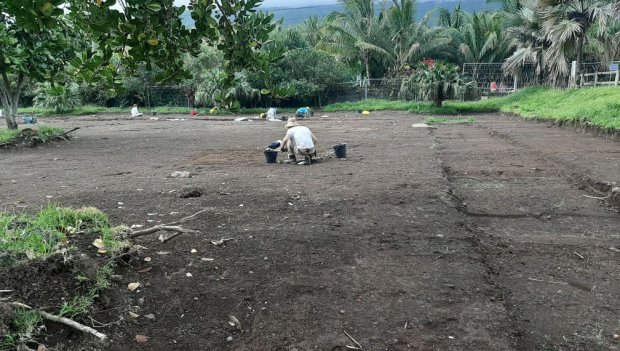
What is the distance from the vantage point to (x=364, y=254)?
4906mm

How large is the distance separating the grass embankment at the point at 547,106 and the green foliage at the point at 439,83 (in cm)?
58

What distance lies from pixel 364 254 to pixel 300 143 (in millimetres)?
6469

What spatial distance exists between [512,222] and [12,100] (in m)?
17.2

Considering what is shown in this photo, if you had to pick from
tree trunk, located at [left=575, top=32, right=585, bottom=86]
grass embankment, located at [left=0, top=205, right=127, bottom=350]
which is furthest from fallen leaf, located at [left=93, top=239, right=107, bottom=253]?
tree trunk, located at [left=575, top=32, right=585, bottom=86]

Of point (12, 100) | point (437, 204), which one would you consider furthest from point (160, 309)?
point (12, 100)

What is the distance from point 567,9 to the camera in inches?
904

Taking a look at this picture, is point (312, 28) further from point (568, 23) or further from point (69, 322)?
point (69, 322)

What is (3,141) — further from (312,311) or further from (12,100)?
(312,311)

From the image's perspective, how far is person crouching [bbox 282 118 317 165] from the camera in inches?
441

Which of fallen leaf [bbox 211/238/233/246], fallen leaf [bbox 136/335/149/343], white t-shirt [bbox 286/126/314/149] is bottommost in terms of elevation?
fallen leaf [bbox 136/335/149/343]

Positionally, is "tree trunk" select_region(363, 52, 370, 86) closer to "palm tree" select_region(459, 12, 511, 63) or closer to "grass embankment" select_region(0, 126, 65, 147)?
"palm tree" select_region(459, 12, 511, 63)

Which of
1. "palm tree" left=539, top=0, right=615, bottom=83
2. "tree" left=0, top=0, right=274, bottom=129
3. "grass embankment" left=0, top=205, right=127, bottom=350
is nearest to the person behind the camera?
"tree" left=0, top=0, right=274, bottom=129

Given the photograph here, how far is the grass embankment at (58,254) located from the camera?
3037mm

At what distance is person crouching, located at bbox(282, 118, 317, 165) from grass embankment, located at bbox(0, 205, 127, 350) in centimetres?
677
